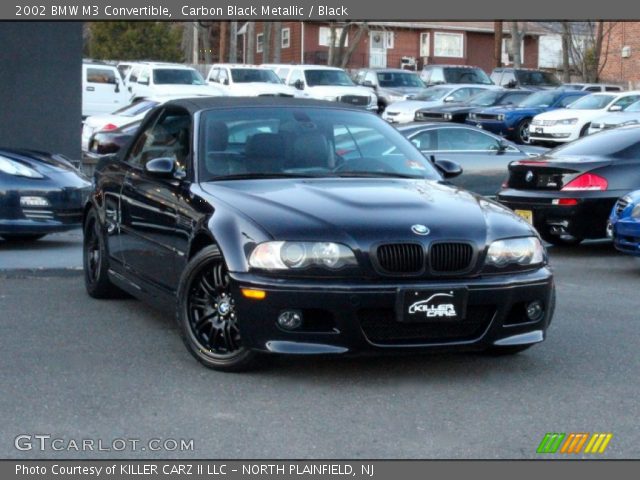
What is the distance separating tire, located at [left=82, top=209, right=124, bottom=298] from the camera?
8945 millimetres

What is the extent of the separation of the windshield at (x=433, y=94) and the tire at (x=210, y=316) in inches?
1096

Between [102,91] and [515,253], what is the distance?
1098 inches

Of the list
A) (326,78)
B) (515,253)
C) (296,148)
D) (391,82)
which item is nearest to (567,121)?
(326,78)

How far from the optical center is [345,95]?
115 feet

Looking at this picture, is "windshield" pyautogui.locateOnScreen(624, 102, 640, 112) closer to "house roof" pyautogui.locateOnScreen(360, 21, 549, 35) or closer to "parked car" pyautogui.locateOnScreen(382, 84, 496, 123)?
"parked car" pyautogui.locateOnScreen(382, 84, 496, 123)

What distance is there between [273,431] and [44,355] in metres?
2.13

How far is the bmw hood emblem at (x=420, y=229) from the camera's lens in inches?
255

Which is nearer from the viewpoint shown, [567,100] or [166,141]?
[166,141]

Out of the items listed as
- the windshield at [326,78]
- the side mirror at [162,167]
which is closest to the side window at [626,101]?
the windshield at [326,78]

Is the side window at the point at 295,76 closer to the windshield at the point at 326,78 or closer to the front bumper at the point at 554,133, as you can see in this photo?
the windshield at the point at 326,78

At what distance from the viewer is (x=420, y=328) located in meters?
6.50

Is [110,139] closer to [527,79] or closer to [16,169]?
[16,169]

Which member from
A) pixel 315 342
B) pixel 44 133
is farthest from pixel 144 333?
pixel 44 133

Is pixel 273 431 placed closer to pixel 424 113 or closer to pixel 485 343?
pixel 485 343
